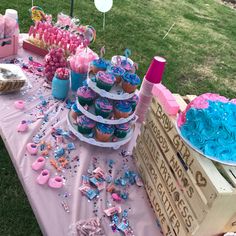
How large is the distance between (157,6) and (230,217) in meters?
4.81

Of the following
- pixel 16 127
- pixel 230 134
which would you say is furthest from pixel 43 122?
pixel 230 134

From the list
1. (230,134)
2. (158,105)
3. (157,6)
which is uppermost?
(230,134)

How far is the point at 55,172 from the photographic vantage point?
177 centimetres

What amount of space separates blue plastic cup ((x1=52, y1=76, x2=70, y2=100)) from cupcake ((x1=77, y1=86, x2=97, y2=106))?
0.37 meters

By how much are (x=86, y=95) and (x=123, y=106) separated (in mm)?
206

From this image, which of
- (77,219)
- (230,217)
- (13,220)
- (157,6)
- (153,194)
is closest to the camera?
(230,217)

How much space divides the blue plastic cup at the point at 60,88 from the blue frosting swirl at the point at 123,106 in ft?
1.68

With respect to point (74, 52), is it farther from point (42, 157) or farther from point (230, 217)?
point (230, 217)

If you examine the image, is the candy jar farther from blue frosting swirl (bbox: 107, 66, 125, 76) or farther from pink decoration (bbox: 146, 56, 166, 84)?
pink decoration (bbox: 146, 56, 166, 84)

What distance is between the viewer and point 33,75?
2.42 metres

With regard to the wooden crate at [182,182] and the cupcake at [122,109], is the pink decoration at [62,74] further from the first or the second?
the wooden crate at [182,182]

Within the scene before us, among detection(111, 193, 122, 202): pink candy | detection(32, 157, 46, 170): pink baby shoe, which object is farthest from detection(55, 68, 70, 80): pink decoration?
detection(111, 193, 122, 202): pink candy

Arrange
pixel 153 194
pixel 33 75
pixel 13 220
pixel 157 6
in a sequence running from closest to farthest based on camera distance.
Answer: pixel 153 194
pixel 13 220
pixel 33 75
pixel 157 6

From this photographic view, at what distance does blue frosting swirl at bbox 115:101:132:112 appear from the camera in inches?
71.7
